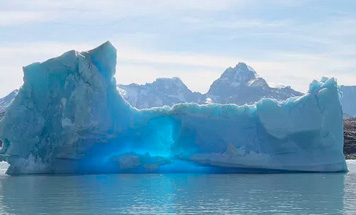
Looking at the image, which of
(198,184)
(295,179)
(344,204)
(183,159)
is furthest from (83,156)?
(344,204)

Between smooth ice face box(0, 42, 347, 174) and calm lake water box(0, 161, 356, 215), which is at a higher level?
smooth ice face box(0, 42, 347, 174)

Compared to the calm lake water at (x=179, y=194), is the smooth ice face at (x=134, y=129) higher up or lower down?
higher up

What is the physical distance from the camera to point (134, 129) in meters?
32.5

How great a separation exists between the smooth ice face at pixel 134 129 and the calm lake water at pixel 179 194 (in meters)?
1.34

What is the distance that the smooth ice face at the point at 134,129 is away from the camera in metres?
31.2

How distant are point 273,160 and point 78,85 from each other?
1056 cm

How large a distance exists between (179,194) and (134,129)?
10612 millimetres

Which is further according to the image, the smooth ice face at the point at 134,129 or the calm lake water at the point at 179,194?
the smooth ice face at the point at 134,129

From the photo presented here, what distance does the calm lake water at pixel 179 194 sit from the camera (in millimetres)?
18188

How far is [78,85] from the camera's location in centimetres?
3138

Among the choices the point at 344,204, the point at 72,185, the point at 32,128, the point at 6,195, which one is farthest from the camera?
the point at 32,128

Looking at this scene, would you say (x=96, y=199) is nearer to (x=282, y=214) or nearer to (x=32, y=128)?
(x=282, y=214)

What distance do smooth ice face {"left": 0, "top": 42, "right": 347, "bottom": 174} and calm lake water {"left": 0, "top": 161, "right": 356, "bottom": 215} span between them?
134 centimetres

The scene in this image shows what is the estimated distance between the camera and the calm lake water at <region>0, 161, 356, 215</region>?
59.7 ft
